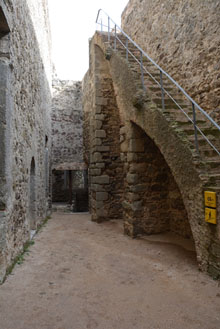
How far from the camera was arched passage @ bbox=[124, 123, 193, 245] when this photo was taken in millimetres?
5496

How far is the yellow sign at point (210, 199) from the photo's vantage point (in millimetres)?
3154

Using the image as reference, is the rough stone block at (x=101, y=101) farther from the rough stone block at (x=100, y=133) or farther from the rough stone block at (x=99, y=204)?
the rough stone block at (x=99, y=204)

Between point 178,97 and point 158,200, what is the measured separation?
2.21m

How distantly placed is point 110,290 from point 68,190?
1306cm

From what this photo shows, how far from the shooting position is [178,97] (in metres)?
5.12

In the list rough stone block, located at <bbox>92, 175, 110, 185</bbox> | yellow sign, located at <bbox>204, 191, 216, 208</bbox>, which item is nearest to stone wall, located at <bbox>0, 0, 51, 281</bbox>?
yellow sign, located at <bbox>204, 191, 216, 208</bbox>

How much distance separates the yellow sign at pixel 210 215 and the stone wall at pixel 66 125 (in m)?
10.9

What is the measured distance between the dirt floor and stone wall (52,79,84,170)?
9.17 metres

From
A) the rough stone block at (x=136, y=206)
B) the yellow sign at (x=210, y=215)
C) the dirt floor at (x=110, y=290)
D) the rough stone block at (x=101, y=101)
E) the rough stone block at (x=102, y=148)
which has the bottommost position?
the dirt floor at (x=110, y=290)

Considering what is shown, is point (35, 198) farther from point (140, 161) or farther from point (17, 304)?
point (17, 304)

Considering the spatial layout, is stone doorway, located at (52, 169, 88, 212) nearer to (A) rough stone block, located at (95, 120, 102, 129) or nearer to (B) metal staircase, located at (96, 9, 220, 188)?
(A) rough stone block, located at (95, 120, 102, 129)

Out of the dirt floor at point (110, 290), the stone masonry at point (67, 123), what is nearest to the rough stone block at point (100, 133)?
the dirt floor at point (110, 290)

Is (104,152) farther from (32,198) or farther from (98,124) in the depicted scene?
(32,198)

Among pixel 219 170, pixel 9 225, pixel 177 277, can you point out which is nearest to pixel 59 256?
pixel 9 225
